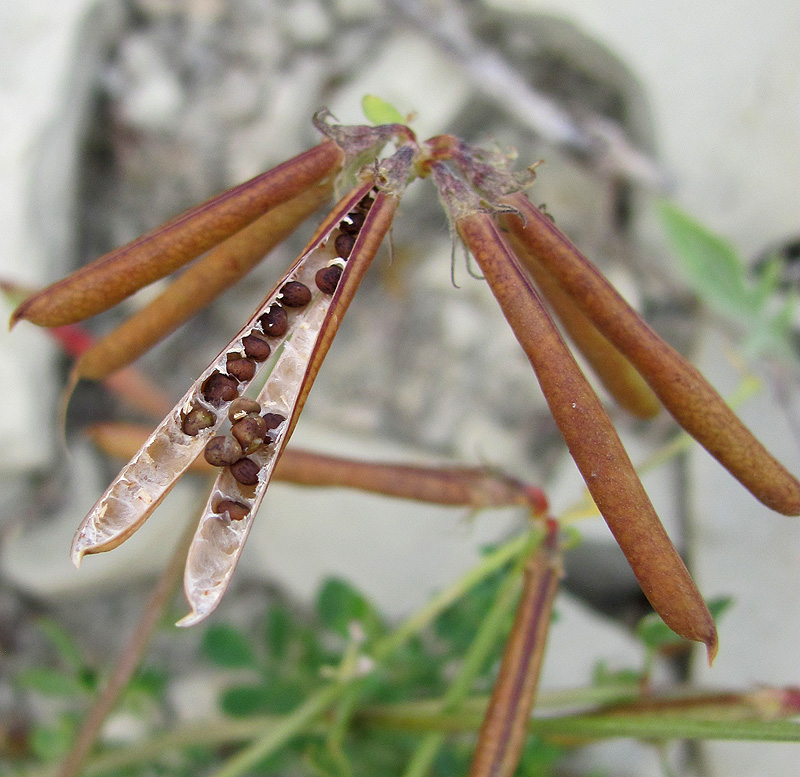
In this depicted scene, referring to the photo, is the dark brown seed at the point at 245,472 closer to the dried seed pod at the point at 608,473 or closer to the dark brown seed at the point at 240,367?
the dark brown seed at the point at 240,367

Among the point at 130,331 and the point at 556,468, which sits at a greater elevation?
the point at 556,468

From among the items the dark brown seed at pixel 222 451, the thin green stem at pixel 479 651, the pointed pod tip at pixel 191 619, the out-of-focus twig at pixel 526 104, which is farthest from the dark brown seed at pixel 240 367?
the out-of-focus twig at pixel 526 104

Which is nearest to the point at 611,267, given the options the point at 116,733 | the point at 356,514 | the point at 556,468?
the point at 556,468

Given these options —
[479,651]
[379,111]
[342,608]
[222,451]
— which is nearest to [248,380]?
[222,451]

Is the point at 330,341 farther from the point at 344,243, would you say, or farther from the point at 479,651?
the point at 479,651

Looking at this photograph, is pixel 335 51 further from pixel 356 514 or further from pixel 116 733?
pixel 116 733

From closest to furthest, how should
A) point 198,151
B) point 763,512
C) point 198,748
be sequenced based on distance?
point 198,748, point 763,512, point 198,151
